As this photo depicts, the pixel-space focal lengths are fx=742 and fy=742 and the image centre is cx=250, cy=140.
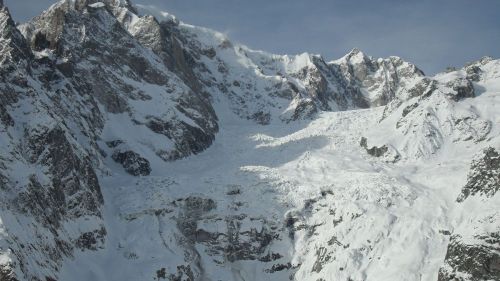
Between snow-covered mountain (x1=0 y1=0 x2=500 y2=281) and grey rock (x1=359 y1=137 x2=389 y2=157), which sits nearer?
snow-covered mountain (x1=0 y1=0 x2=500 y2=281)

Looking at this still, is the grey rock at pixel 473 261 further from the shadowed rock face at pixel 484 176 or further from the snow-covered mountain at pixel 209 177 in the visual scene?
the shadowed rock face at pixel 484 176

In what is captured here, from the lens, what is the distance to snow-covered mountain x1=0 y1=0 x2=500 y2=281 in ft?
239

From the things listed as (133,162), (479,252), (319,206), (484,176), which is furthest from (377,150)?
(479,252)

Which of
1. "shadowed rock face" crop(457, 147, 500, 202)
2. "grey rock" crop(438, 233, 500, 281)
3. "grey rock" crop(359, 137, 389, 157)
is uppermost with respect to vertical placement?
"grey rock" crop(359, 137, 389, 157)

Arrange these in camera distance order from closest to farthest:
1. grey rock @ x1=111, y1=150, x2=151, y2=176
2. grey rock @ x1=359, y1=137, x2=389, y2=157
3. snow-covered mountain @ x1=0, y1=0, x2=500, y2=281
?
snow-covered mountain @ x1=0, y1=0, x2=500, y2=281 → grey rock @ x1=111, y1=150, x2=151, y2=176 → grey rock @ x1=359, y1=137, x2=389, y2=157

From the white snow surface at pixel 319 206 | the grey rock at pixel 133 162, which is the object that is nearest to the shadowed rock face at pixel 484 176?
the white snow surface at pixel 319 206

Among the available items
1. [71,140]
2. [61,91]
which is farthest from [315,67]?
[71,140]

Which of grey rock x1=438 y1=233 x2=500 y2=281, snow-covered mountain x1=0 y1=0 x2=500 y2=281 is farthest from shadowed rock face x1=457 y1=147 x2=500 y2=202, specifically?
grey rock x1=438 y1=233 x2=500 y2=281

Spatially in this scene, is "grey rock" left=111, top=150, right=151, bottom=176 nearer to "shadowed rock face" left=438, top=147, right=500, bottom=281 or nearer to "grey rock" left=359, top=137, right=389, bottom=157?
"grey rock" left=359, top=137, right=389, bottom=157

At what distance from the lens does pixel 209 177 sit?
10094 centimetres

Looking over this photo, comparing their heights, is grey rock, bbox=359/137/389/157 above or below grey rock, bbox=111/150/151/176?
above

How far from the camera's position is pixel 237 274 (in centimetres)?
8281

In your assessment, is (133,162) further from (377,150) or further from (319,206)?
(377,150)

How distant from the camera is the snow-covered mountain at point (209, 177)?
72812mm
